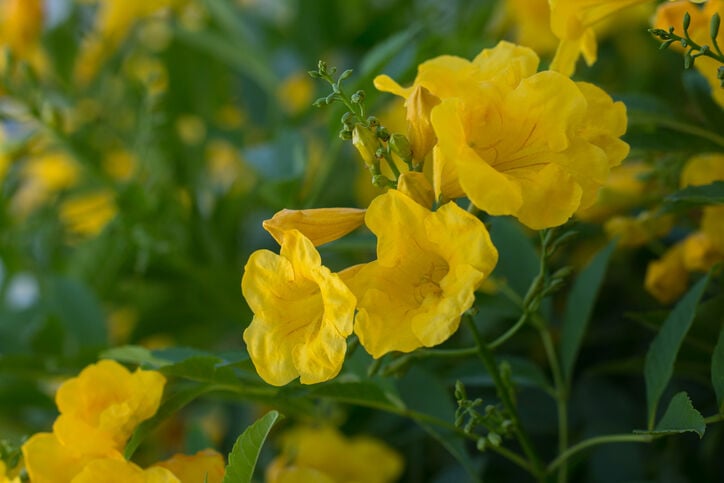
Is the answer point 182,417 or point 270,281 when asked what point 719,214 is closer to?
point 270,281

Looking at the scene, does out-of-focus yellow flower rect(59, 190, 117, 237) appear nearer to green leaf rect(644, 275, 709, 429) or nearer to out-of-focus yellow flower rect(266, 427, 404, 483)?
out-of-focus yellow flower rect(266, 427, 404, 483)

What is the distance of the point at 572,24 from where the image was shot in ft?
1.62

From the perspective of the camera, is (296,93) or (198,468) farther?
(296,93)

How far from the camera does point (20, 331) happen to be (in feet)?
2.71

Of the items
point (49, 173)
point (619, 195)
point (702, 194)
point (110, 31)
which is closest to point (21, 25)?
point (110, 31)

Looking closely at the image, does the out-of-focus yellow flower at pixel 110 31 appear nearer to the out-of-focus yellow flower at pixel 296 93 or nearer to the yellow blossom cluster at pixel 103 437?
the out-of-focus yellow flower at pixel 296 93

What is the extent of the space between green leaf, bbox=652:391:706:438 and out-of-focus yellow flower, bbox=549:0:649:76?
0.61 feet

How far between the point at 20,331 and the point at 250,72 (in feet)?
1.44

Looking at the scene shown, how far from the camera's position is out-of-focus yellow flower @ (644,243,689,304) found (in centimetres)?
59

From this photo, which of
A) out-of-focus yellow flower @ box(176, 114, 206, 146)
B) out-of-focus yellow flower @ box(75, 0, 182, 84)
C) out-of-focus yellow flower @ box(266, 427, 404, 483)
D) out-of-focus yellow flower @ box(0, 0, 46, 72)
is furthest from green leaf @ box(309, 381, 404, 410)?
out-of-focus yellow flower @ box(75, 0, 182, 84)

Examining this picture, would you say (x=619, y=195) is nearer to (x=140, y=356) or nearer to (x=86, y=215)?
(x=140, y=356)

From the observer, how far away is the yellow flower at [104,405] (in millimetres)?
467

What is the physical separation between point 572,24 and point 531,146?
0.35 ft

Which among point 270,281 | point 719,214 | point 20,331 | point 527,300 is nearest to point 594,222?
point 719,214
